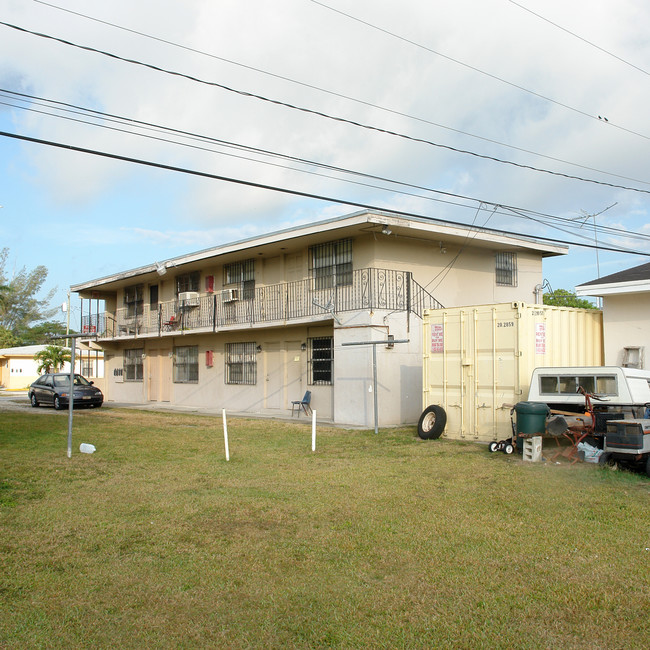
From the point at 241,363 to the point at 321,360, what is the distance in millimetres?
4721

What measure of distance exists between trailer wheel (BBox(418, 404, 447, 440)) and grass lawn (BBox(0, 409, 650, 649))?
2967mm

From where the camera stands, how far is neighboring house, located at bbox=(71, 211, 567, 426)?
17312 mm

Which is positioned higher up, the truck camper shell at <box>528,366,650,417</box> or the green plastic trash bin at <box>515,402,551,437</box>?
the truck camper shell at <box>528,366,650,417</box>

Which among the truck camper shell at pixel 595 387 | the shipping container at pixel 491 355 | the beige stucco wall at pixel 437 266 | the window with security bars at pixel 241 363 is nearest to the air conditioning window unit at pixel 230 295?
the beige stucco wall at pixel 437 266

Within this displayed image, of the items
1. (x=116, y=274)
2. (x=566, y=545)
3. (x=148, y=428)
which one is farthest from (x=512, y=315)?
(x=116, y=274)

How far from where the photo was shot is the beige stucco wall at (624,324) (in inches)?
542

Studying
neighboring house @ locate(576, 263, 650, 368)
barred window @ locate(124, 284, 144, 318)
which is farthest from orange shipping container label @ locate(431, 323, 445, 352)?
barred window @ locate(124, 284, 144, 318)

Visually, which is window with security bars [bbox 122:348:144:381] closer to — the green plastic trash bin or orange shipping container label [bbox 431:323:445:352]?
orange shipping container label [bbox 431:323:445:352]

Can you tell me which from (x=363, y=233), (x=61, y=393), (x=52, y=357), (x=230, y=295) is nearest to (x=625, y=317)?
(x=363, y=233)

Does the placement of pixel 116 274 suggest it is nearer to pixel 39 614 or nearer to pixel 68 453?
pixel 68 453

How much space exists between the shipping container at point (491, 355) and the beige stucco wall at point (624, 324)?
30cm

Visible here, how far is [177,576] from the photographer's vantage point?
528 cm

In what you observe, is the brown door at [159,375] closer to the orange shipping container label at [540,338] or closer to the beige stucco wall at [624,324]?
the orange shipping container label at [540,338]

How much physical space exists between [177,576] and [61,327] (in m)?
72.0
